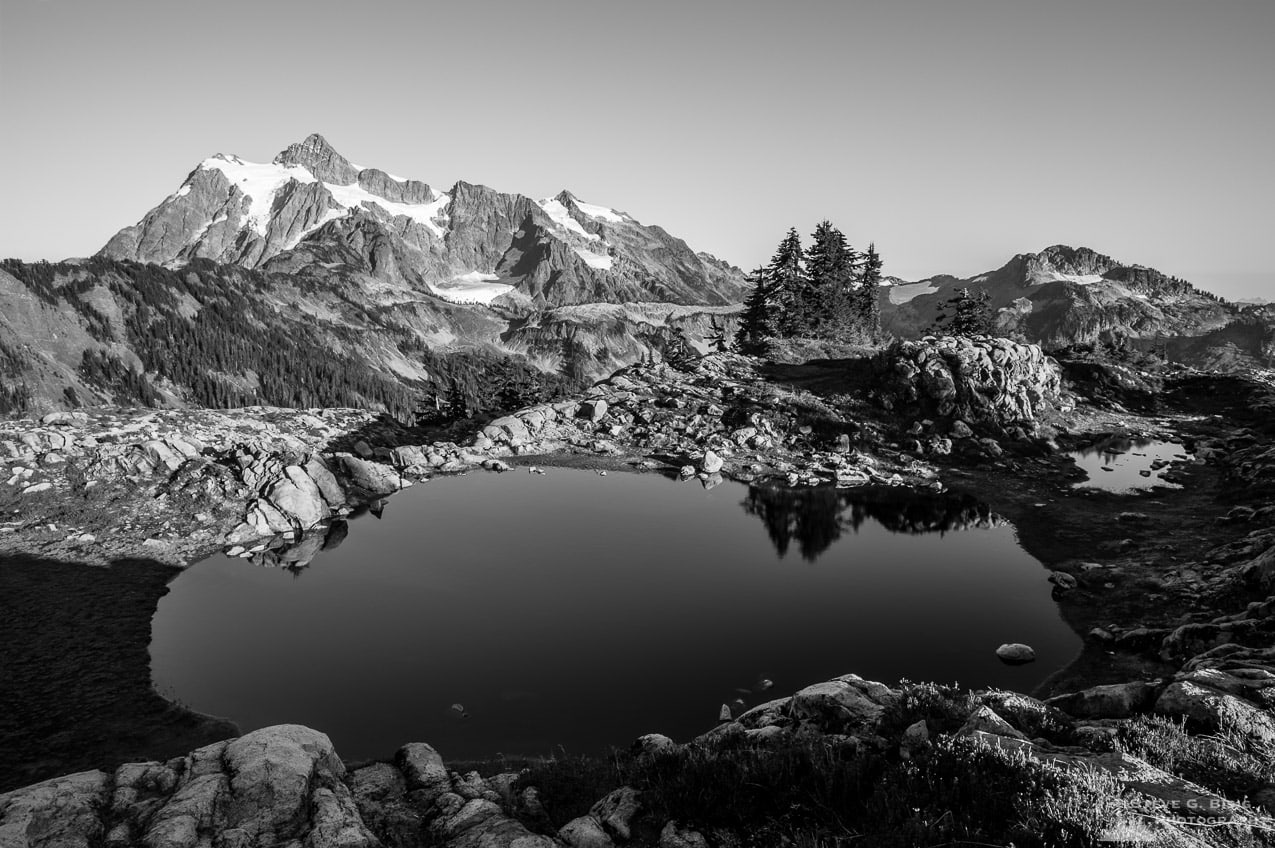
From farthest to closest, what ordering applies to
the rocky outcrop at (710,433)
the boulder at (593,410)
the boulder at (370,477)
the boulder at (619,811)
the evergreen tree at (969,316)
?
the evergreen tree at (969,316) < the boulder at (593,410) < the rocky outcrop at (710,433) < the boulder at (370,477) < the boulder at (619,811)

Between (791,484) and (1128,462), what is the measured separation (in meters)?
36.1

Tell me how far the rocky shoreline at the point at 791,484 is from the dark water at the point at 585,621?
179 inches

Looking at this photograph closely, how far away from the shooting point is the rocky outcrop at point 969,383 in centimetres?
6931

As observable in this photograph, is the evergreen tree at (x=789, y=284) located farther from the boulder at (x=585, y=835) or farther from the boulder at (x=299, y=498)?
the boulder at (x=585, y=835)

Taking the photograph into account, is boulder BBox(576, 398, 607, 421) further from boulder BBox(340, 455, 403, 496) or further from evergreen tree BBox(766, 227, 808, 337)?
evergreen tree BBox(766, 227, 808, 337)

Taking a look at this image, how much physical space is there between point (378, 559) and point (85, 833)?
1213 inches

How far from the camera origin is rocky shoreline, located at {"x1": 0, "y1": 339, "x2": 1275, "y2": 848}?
40.5 ft

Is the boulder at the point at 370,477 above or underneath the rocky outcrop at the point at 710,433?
underneath

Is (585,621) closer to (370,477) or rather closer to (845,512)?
(845,512)

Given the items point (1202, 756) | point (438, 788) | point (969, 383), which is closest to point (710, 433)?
point (969, 383)

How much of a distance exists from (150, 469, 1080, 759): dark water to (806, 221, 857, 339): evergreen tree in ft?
188

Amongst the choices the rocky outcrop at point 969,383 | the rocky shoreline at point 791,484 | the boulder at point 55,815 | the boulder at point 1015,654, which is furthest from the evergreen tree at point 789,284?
the boulder at point 55,815

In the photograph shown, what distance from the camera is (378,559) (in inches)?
1658

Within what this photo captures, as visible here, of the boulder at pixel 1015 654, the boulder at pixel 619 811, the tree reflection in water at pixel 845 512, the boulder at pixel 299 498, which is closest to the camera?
the boulder at pixel 619 811
